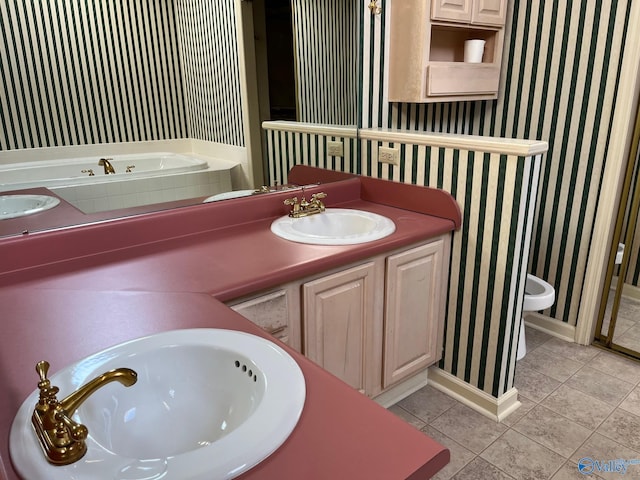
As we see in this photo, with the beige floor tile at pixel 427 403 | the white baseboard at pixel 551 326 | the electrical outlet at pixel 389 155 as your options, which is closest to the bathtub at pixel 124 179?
the electrical outlet at pixel 389 155

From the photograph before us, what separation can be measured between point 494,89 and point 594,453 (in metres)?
1.83

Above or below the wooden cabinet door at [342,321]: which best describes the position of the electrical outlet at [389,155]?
above

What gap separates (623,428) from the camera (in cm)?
200

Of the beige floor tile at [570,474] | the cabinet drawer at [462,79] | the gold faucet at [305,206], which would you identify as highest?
the cabinet drawer at [462,79]

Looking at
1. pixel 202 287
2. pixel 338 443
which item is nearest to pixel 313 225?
pixel 202 287

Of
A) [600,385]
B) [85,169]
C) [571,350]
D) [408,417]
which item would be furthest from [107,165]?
[571,350]

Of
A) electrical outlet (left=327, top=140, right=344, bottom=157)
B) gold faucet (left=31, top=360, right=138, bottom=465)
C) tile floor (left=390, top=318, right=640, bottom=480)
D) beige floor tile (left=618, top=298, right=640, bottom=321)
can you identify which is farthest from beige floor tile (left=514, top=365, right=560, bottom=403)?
gold faucet (left=31, top=360, right=138, bottom=465)

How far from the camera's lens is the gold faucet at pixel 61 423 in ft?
2.20

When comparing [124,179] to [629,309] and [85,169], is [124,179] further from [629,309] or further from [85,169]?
[629,309]

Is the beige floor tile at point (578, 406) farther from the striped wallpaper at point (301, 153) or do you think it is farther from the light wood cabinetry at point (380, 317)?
the striped wallpaper at point (301, 153)

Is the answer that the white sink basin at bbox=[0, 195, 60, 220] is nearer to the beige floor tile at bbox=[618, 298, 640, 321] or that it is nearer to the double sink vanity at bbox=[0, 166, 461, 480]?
the double sink vanity at bbox=[0, 166, 461, 480]

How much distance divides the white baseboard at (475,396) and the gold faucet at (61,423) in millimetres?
1774

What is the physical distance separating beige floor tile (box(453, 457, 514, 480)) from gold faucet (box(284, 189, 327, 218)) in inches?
45.6

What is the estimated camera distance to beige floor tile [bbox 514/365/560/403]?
88.1 inches
